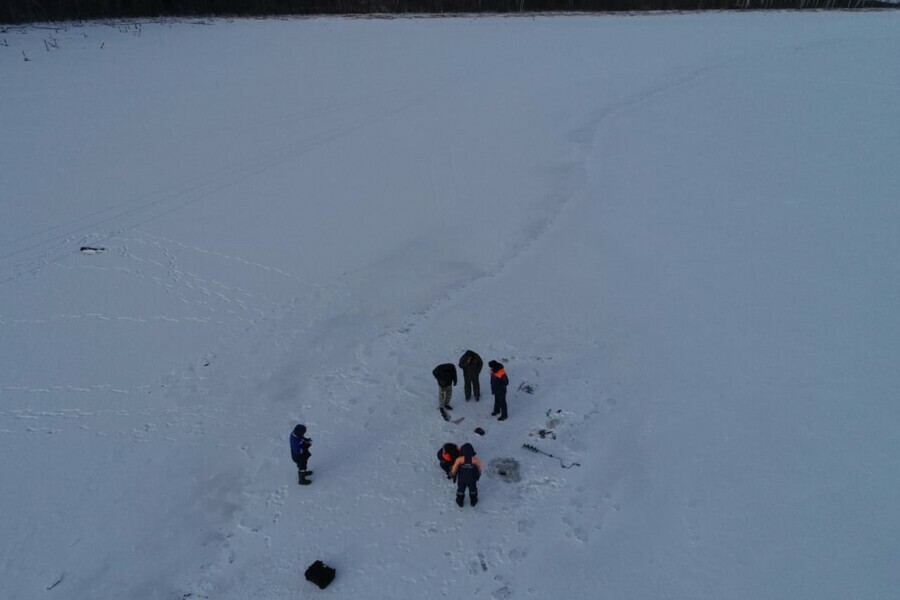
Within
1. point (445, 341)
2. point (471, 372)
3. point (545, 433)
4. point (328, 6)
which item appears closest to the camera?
point (545, 433)

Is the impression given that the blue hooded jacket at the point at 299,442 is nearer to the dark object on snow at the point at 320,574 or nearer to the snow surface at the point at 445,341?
the snow surface at the point at 445,341

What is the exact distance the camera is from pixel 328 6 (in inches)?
1455

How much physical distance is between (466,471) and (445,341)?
12.4 ft

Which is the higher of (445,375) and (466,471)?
(445,375)

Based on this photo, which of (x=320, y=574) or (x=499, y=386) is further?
(x=499, y=386)

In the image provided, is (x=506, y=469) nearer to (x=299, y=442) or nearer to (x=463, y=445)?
(x=463, y=445)

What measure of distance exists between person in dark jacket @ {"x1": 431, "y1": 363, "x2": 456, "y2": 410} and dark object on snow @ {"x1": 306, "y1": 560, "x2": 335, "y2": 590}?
2950mm

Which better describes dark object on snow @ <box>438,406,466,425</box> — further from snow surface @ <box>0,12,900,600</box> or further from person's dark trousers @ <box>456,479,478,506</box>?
person's dark trousers @ <box>456,479,478,506</box>

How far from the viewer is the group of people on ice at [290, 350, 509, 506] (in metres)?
6.99

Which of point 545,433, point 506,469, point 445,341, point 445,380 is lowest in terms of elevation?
point 506,469

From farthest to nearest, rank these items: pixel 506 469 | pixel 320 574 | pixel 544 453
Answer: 1. pixel 544 453
2. pixel 506 469
3. pixel 320 574

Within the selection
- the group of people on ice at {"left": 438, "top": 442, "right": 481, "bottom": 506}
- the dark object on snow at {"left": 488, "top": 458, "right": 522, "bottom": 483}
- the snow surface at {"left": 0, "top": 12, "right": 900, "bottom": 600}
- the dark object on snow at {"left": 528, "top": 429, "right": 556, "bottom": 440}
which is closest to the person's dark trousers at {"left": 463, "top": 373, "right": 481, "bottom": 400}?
the snow surface at {"left": 0, "top": 12, "right": 900, "bottom": 600}

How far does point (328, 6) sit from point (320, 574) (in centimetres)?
3826

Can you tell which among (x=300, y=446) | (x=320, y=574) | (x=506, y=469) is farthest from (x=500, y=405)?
(x=320, y=574)
